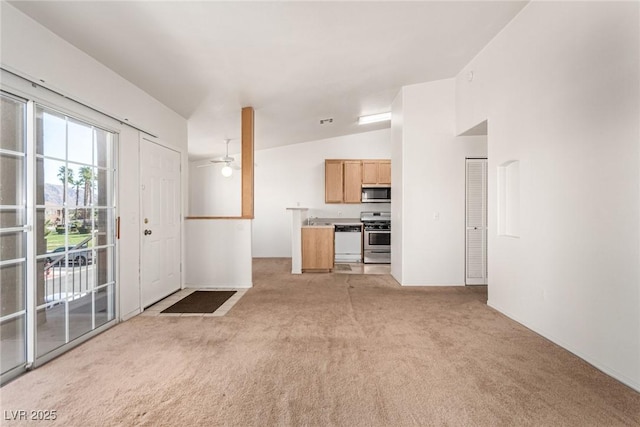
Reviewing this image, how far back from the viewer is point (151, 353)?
7.84 ft

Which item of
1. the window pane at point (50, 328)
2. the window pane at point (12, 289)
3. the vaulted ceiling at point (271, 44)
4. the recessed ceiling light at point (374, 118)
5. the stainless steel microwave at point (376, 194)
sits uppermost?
the recessed ceiling light at point (374, 118)

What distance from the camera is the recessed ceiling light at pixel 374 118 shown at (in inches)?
229

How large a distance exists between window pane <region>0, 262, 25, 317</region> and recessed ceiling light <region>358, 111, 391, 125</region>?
5.21 meters

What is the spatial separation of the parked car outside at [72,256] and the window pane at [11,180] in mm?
466

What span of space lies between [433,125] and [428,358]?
3.32m

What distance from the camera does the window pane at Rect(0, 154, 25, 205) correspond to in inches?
78.9

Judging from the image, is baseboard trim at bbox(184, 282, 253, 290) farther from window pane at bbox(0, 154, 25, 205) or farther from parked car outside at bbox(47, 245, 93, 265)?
window pane at bbox(0, 154, 25, 205)

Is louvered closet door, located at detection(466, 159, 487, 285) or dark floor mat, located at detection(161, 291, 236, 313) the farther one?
louvered closet door, located at detection(466, 159, 487, 285)

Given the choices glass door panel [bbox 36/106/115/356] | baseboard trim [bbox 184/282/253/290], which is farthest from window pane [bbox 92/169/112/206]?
baseboard trim [bbox 184/282/253/290]

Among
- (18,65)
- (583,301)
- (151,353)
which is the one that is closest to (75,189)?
(18,65)

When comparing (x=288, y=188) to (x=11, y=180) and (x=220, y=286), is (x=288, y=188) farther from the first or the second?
(x=11, y=180)

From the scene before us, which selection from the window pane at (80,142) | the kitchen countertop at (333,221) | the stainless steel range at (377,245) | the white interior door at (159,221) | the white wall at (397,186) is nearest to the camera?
the window pane at (80,142)

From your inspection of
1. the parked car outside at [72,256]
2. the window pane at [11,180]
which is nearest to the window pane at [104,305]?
the parked car outside at [72,256]

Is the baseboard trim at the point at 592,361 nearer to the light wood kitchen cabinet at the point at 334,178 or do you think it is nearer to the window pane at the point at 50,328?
the window pane at the point at 50,328
